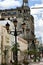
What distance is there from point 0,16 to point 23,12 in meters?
4.57

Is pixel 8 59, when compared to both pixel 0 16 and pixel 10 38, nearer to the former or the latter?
pixel 10 38

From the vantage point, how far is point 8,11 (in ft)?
155

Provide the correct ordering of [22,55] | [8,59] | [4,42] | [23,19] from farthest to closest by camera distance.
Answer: [23,19]
[22,55]
[8,59]
[4,42]

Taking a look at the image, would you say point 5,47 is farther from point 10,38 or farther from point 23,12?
point 23,12

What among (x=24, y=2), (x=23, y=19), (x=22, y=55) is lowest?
(x=22, y=55)

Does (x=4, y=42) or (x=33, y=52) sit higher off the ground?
(x=4, y=42)

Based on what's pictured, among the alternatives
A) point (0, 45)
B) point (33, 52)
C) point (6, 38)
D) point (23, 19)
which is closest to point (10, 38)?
point (6, 38)

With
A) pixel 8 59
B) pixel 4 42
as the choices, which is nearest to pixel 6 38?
pixel 4 42

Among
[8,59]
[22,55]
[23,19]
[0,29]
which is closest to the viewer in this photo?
[0,29]

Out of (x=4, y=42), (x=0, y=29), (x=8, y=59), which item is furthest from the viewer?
(x=8, y=59)

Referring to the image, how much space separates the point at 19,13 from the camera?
47125 millimetres

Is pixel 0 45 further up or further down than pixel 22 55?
further up

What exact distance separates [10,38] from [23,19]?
682 inches

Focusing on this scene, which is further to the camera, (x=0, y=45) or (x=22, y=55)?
(x=22, y=55)
